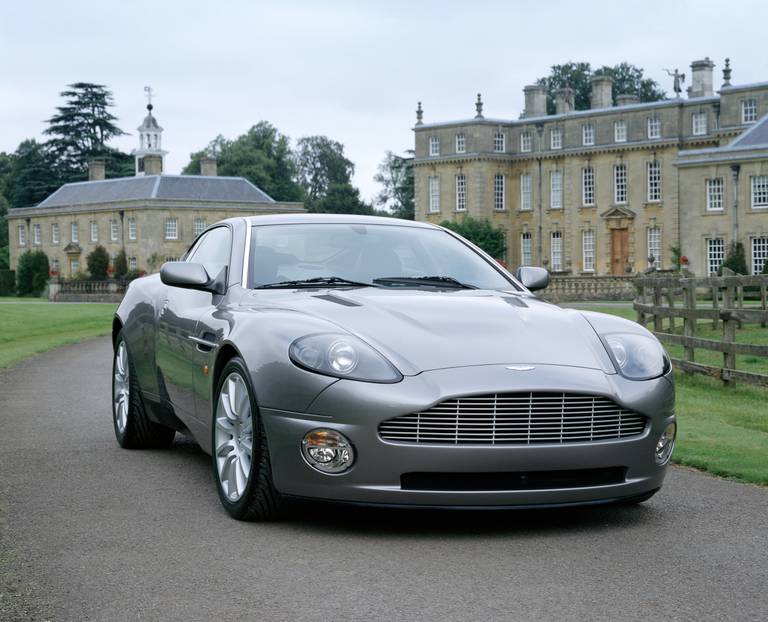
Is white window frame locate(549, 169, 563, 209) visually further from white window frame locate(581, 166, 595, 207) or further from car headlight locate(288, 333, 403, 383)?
car headlight locate(288, 333, 403, 383)

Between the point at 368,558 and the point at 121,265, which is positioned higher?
the point at 368,558

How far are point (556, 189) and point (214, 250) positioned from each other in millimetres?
89320

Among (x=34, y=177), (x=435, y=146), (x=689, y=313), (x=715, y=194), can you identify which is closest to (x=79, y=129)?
(x=34, y=177)

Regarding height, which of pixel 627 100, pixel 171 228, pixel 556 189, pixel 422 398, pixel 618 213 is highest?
pixel 627 100

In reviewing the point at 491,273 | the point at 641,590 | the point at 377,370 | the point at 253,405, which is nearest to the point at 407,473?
the point at 377,370

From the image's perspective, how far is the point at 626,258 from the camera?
90625mm

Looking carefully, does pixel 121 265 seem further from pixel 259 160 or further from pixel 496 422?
pixel 496 422

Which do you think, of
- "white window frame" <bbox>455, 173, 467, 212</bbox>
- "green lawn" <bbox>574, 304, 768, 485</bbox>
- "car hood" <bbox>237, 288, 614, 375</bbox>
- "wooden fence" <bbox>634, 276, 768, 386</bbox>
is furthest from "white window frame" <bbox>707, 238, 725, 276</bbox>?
"car hood" <bbox>237, 288, 614, 375</bbox>

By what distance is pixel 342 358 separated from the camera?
18.5 feet

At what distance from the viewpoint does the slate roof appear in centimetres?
10731

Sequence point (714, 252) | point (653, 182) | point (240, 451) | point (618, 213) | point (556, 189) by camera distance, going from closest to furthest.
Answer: point (240, 451), point (714, 252), point (653, 182), point (618, 213), point (556, 189)

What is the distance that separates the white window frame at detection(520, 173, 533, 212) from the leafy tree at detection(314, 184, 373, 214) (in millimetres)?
28731

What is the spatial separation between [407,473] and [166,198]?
10289 cm

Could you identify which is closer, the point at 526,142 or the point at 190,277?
the point at 190,277
